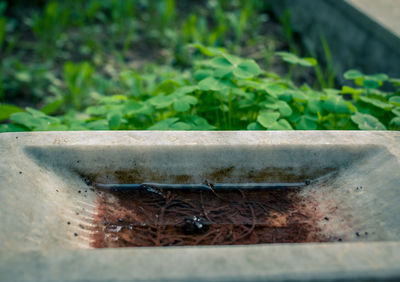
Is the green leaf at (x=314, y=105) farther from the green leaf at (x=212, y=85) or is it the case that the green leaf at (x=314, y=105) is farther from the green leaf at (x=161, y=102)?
the green leaf at (x=161, y=102)

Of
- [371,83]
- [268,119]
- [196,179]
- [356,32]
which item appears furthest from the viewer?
[356,32]

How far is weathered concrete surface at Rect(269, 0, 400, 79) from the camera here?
8.85 feet

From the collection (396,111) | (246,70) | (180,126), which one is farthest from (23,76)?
(396,111)

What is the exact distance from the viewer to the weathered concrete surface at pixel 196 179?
97 cm

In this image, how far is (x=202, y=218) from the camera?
4.50 feet

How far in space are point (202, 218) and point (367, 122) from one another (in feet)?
3.23

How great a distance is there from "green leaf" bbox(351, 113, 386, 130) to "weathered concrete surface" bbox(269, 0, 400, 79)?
868mm

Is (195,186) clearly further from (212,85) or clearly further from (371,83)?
(371,83)

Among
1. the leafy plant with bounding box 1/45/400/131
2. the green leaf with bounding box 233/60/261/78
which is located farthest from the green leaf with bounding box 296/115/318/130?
the green leaf with bounding box 233/60/261/78

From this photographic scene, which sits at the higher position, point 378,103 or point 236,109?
point 378,103

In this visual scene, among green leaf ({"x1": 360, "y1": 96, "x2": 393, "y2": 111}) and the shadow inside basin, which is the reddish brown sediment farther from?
green leaf ({"x1": 360, "y1": 96, "x2": 393, "y2": 111})

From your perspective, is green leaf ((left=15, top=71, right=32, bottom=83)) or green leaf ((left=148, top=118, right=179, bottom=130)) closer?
green leaf ((left=148, top=118, right=179, bottom=130))

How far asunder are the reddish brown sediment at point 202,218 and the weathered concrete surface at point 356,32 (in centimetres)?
165

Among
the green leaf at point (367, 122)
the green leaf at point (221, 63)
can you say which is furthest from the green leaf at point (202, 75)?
the green leaf at point (367, 122)
